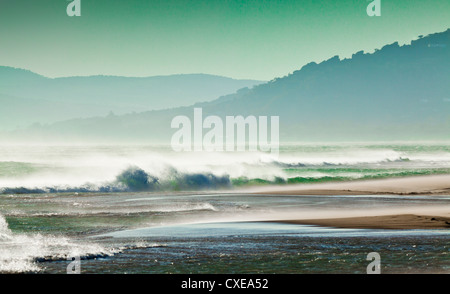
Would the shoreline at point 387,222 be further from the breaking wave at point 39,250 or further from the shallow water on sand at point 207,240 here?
the breaking wave at point 39,250

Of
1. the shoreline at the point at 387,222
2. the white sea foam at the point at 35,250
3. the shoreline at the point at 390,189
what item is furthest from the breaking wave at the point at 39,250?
the shoreline at the point at 390,189

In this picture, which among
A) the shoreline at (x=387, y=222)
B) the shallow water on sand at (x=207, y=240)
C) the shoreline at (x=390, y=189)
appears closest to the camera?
the shallow water on sand at (x=207, y=240)

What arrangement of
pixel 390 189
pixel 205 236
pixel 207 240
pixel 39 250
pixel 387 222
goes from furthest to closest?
pixel 390 189 < pixel 387 222 < pixel 205 236 < pixel 207 240 < pixel 39 250

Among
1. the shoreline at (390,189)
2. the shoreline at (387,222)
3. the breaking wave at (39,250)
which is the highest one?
the breaking wave at (39,250)

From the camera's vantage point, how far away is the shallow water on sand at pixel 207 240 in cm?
1130

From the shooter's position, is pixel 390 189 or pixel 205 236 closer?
Result: pixel 205 236

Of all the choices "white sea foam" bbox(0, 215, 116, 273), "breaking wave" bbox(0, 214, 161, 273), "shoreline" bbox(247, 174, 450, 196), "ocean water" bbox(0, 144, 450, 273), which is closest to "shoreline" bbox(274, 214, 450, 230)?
"ocean water" bbox(0, 144, 450, 273)

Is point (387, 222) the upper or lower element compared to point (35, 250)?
lower

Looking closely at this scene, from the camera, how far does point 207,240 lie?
1417 cm

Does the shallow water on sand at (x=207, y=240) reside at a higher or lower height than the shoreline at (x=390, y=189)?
higher

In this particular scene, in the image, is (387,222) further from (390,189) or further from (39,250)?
(390,189)

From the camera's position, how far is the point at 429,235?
48.1 ft

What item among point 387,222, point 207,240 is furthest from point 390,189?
point 207,240
